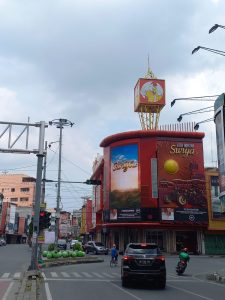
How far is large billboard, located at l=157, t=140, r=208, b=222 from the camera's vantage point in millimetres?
54503

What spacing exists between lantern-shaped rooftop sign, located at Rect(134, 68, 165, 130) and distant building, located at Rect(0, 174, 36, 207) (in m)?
79.4

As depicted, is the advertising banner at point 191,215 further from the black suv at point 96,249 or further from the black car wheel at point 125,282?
the black car wheel at point 125,282

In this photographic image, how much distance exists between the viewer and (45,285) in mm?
17062

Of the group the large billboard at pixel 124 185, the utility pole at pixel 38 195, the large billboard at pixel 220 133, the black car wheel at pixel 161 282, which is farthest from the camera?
the large billboard at pixel 124 185

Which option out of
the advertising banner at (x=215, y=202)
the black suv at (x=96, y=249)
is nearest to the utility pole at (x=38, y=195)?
the black suv at (x=96, y=249)

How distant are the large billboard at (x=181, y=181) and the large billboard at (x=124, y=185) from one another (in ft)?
10.5

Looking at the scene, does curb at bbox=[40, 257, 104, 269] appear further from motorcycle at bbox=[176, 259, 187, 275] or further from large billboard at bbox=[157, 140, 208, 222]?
large billboard at bbox=[157, 140, 208, 222]

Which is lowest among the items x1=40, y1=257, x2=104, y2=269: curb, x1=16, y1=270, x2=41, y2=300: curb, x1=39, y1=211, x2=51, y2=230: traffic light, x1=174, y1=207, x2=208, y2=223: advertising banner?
x1=16, y1=270, x2=41, y2=300: curb

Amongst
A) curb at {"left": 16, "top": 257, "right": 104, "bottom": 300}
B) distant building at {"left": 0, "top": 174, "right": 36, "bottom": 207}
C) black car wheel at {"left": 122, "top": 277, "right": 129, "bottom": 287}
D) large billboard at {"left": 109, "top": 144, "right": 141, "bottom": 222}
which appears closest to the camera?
curb at {"left": 16, "top": 257, "right": 104, "bottom": 300}

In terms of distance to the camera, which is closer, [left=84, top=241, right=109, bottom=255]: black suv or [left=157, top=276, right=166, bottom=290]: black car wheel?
[left=157, top=276, right=166, bottom=290]: black car wheel

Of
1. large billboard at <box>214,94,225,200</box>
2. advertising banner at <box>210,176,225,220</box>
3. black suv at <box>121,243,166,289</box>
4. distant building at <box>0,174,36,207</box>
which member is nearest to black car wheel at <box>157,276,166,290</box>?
black suv at <box>121,243,166,289</box>

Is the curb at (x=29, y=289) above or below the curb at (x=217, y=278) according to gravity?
above

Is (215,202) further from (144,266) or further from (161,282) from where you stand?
(144,266)

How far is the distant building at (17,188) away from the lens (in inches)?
5399
